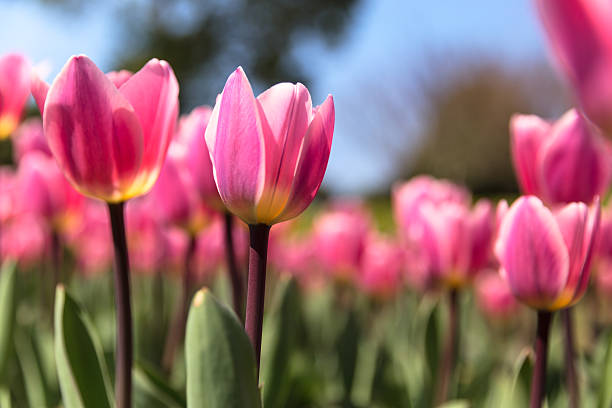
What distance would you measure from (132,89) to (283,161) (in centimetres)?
17

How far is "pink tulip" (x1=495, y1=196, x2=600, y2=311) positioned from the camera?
0.59 m

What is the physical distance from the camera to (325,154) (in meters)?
0.47

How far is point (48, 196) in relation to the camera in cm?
109

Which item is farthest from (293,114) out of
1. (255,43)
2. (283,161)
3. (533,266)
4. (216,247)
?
(255,43)

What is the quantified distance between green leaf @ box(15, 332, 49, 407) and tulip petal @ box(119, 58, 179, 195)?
1.75 feet

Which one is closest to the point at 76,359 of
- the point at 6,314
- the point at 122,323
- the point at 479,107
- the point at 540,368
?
the point at 122,323

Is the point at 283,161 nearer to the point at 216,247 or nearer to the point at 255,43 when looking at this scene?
the point at 216,247

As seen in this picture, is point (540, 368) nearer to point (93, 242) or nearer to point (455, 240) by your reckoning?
point (455, 240)

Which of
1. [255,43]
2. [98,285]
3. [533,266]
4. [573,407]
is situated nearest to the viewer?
[533,266]

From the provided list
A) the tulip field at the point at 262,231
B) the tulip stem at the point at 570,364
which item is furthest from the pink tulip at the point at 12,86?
the tulip stem at the point at 570,364

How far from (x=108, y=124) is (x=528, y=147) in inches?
20.2

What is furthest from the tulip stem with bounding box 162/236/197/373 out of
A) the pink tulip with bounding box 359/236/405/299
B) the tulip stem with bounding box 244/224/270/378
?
the pink tulip with bounding box 359/236/405/299

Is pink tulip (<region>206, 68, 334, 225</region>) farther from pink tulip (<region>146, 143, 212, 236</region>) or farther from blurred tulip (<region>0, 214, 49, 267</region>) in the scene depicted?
blurred tulip (<region>0, 214, 49, 267</region>)

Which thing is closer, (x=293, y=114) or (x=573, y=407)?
(x=293, y=114)
